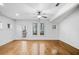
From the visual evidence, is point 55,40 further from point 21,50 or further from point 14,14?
point 14,14

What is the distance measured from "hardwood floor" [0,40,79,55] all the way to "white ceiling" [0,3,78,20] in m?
0.46

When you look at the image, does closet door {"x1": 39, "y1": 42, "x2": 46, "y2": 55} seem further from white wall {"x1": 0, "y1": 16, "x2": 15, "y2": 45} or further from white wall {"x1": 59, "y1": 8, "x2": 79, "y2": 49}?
white wall {"x1": 0, "y1": 16, "x2": 15, "y2": 45}

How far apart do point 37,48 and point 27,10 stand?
0.70 meters

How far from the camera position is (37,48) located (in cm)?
207

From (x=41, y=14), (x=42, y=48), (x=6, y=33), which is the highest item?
(x=41, y=14)

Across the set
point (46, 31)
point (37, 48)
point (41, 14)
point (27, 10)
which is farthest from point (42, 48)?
point (27, 10)

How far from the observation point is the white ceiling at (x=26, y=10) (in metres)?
1.87

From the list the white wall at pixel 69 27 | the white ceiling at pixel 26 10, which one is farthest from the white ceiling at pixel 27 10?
the white wall at pixel 69 27

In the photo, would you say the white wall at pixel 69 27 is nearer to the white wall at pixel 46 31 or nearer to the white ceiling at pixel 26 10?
the white wall at pixel 46 31

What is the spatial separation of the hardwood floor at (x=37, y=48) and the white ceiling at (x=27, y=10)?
46cm

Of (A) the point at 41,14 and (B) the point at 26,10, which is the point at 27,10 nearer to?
(B) the point at 26,10

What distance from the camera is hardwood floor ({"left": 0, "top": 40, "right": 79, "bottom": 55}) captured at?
1951mm

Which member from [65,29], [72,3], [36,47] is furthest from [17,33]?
[72,3]

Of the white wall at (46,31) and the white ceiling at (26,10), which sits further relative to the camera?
the white wall at (46,31)
